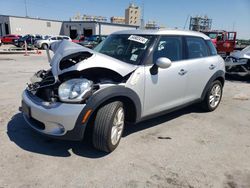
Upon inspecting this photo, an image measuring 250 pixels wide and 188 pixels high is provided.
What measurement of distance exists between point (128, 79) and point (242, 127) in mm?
2515

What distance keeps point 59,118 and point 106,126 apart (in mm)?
573

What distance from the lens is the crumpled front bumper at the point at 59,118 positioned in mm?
3035

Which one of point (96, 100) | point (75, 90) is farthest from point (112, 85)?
point (75, 90)

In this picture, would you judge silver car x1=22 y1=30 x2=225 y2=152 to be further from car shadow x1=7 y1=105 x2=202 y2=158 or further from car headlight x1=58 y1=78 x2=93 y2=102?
car shadow x1=7 y1=105 x2=202 y2=158

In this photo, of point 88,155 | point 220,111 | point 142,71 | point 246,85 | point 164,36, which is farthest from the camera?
point 246,85

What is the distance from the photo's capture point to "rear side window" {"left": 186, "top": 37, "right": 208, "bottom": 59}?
4.62 meters

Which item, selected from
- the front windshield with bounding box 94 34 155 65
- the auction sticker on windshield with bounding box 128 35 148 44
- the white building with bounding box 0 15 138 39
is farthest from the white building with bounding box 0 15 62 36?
the auction sticker on windshield with bounding box 128 35 148 44

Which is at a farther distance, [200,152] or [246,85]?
[246,85]

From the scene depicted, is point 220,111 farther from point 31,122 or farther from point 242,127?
point 31,122

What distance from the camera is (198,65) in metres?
4.68

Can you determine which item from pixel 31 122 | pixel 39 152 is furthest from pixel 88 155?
pixel 31 122

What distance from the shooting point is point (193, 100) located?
15.8 feet

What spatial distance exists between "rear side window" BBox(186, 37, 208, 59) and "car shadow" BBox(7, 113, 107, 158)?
2.41 m

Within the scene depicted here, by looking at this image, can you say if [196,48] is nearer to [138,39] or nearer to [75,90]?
[138,39]
